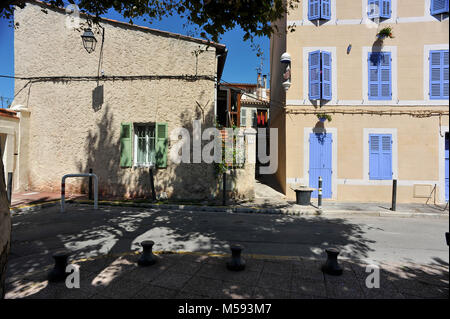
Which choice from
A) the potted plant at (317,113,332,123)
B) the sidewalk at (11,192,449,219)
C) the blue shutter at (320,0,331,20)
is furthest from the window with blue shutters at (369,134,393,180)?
the blue shutter at (320,0,331,20)

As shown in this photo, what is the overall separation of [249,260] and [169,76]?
7604 millimetres

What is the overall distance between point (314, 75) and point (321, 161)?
3.63 metres

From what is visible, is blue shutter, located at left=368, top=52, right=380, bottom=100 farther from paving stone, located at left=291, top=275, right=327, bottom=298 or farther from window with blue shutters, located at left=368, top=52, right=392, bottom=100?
paving stone, located at left=291, top=275, right=327, bottom=298

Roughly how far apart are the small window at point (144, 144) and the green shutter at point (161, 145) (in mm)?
445

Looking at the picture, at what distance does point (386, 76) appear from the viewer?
30.3 ft

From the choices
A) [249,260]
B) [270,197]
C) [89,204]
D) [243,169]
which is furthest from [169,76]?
[249,260]

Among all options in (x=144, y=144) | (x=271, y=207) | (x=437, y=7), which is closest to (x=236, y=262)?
(x=271, y=207)

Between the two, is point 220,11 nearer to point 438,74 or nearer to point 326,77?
point 326,77

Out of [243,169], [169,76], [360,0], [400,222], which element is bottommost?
[400,222]

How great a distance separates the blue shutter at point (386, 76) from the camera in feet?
30.3

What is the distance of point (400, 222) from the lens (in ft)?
21.4

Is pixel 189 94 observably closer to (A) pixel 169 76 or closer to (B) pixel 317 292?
(A) pixel 169 76

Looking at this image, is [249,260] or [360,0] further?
[360,0]
